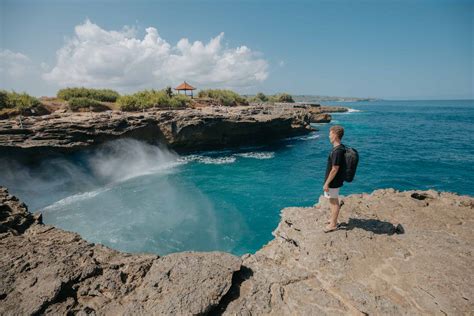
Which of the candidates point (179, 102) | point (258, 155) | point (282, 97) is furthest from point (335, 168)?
point (282, 97)

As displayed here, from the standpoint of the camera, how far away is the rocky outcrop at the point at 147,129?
712 inches

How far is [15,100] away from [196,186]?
1975 cm

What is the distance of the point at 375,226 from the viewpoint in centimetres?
548

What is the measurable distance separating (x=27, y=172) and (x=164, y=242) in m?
15.2

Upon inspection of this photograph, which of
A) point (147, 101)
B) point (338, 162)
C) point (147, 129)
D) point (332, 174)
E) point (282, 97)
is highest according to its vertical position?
point (282, 97)

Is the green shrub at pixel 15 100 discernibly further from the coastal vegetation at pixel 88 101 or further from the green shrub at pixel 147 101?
the green shrub at pixel 147 101

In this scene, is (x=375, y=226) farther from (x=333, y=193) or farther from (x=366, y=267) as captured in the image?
(x=366, y=267)

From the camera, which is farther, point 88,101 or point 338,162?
point 88,101

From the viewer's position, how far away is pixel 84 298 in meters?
3.53

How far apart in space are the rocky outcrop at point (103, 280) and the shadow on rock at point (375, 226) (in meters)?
2.92

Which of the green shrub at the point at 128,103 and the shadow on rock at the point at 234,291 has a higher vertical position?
the green shrub at the point at 128,103

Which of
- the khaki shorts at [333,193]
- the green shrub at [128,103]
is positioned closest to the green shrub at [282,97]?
the green shrub at [128,103]

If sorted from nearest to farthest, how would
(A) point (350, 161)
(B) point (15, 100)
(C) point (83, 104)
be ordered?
(A) point (350, 161) < (B) point (15, 100) < (C) point (83, 104)

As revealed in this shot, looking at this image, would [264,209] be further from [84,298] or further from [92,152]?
[92,152]
